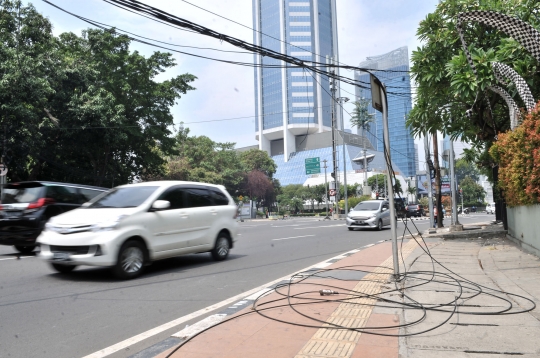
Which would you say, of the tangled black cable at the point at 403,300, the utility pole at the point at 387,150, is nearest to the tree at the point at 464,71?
the utility pole at the point at 387,150

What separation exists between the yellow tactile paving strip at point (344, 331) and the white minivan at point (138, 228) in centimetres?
352

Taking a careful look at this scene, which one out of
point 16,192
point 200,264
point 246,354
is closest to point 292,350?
point 246,354

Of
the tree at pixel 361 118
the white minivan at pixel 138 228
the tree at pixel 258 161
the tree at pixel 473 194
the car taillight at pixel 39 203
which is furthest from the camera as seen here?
the tree at pixel 473 194

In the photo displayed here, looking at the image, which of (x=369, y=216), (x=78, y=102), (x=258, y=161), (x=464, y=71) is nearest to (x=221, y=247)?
(x=464, y=71)

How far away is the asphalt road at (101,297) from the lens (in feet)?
14.3

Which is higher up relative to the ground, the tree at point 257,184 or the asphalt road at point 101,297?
the tree at point 257,184

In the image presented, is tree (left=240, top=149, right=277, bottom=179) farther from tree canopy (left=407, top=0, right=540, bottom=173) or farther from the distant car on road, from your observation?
tree canopy (left=407, top=0, right=540, bottom=173)

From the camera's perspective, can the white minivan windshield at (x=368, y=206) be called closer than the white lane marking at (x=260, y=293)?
No

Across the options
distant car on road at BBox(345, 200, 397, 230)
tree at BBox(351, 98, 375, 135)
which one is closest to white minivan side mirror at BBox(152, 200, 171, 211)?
distant car on road at BBox(345, 200, 397, 230)

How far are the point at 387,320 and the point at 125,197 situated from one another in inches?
206

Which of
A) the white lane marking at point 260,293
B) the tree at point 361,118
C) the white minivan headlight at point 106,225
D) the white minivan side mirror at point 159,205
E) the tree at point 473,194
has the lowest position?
the white lane marking at point 260,293

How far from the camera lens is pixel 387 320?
4.74 metres

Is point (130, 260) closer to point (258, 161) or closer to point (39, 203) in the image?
point (39, 203)

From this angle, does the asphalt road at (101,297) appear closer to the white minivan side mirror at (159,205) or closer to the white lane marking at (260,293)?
the white lane marking at (260,293)
